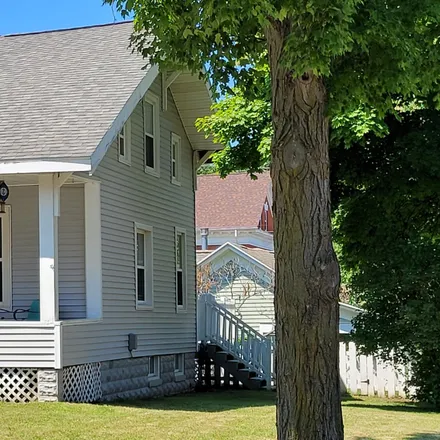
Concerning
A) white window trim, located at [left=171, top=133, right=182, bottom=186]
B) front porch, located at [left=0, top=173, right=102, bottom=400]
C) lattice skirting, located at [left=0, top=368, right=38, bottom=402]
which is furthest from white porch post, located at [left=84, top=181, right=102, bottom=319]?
white window trim, located at [left=171, top=133, right=182, bottom=186]

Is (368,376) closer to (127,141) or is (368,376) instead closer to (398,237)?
(398,237)

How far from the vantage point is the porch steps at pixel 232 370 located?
62.7 ft

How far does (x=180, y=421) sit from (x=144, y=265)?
5.77 m

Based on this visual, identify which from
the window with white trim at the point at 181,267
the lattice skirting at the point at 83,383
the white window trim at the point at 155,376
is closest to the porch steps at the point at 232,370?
the window with white trim at the point at 181,267

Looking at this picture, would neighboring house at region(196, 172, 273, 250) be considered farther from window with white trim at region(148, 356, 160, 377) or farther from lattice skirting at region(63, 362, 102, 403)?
lattice skirting at region(63, 362, 102, 403)

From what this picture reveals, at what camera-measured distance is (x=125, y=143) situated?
16.7 metres

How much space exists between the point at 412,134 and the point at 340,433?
27.3 ft

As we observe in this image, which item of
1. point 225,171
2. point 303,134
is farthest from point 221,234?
point 303,134

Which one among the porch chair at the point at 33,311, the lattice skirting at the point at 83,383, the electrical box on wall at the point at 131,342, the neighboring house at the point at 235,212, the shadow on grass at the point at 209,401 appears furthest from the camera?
the neighboring house at the point at 235,212

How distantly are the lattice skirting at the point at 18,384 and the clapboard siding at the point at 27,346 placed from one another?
21 centimetres

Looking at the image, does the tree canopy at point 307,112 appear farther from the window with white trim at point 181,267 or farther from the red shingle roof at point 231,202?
the red shingle roof at point 231,202

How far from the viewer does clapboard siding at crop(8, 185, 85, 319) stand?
15.1 m

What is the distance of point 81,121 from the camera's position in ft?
46.9

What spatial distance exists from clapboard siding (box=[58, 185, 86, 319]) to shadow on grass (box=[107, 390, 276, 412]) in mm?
1845
